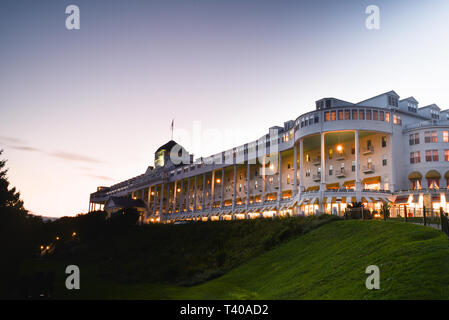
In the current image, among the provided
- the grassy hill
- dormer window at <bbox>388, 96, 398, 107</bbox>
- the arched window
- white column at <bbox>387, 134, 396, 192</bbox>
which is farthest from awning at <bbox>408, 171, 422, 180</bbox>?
the grassy hill

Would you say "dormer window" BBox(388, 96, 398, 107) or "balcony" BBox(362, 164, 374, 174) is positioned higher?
"dormer window" BBox(388, 96, 398, 107)

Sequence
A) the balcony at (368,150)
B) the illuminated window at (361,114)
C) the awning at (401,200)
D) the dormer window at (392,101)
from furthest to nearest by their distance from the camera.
A: 1. the dormer window at (392,101)
2. the balcony at (368,150)
3. the illuminated window at (361,114)
4. the awning at (401,200)

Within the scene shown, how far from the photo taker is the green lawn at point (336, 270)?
13875mm

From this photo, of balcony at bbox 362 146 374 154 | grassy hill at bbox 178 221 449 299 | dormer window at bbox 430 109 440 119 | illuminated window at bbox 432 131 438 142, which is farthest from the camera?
dormer window at bbox 430 109 440 119

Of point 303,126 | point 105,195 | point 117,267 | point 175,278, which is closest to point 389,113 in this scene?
point 303,126

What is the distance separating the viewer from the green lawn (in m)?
13.9

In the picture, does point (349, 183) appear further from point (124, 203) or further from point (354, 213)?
point (124, 203)

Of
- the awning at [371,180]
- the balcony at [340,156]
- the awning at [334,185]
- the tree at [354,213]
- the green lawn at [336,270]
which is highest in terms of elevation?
the balcony at [340,156]

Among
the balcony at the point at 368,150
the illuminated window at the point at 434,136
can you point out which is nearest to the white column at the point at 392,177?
the balcony at the point at 368,150

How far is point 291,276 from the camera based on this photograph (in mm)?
23859

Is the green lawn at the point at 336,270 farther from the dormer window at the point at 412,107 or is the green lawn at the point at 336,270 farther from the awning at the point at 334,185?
the dormer window at the point at 412,107

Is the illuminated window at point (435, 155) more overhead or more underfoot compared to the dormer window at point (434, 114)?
more underfoot

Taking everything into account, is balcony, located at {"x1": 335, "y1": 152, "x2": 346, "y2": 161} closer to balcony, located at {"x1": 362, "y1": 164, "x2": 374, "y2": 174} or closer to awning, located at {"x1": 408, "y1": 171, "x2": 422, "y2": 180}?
balcony, located at {"x1": 362, "y1": 164, "x2": 374, "y2": 174}
